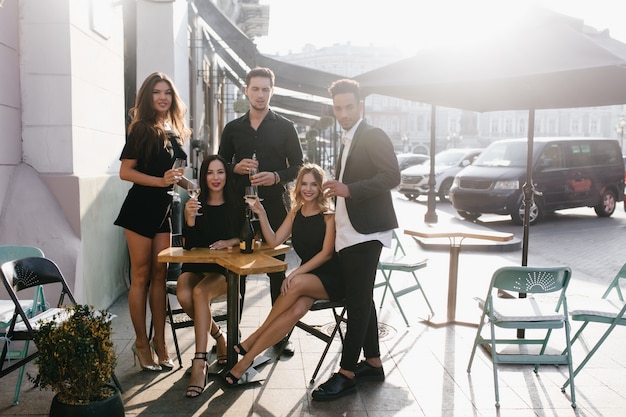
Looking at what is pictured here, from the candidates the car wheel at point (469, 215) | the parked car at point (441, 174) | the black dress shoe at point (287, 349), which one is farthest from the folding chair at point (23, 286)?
the parked car at point (441, 174)

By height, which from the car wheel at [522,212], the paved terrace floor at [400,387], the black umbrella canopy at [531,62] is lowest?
the paved terrace floor at [400,387]

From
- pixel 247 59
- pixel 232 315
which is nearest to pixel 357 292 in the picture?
pixel 232 315

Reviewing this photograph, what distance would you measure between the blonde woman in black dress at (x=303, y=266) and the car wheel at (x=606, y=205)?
1263 centimetres

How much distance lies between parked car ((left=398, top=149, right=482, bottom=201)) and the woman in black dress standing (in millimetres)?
14119

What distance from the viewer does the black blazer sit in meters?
3.66

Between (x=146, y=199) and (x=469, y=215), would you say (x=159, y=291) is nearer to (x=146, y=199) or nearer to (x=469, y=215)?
(x=146, y=199)

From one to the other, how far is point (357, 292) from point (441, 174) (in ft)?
47.4

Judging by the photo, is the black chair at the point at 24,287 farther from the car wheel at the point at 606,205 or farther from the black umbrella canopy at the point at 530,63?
the car wheel at the point at 606,205

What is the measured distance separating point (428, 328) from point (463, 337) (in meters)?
0.36

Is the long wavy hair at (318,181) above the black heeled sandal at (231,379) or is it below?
above

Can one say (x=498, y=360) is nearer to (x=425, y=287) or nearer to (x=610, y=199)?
(x=425, y=287)

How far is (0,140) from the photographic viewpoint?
15.0 feet


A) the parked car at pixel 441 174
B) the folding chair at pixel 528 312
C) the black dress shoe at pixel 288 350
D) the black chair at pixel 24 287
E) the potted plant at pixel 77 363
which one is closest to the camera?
the potted plant at pixel 77 363

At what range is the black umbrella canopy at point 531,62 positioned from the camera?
4199 millimetres
